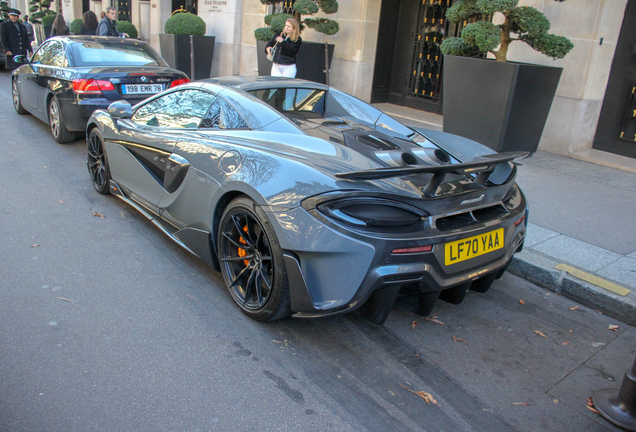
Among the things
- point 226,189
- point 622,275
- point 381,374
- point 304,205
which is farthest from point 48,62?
point 622,275

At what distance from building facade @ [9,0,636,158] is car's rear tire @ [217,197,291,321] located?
6.43 meters

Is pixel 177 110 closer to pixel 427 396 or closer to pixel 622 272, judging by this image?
pixel 427 396

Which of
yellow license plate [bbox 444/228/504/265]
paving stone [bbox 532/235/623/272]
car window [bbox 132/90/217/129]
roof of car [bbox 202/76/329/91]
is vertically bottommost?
paving stone [bbox 532/235/623/272]

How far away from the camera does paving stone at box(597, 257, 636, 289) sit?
3891 mm

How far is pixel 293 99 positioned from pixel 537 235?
99.2 inches

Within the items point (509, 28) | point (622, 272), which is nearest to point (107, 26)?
point (509, 28)

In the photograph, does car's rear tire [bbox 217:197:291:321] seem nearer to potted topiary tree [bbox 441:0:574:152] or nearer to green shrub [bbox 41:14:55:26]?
potted topiary tree [bbox 441:0:574:152]

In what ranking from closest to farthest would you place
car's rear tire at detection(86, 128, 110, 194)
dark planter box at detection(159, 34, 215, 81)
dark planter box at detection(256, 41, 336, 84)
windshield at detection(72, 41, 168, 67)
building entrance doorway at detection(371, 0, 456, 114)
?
1. car's rear tire at detection(86, 128, 110, 194)
2. windshield at detection(72, 41, 168, 67)
3. building entrance doorway at detection(371, 0, 456, 114)
4. dark planter box at detection(256, 41, 336, 84)
5. dark planter box at detection(159, 34, 215, 81)

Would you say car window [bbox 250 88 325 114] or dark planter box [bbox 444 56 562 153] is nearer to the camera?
car window [bbox 250 88 325 114]

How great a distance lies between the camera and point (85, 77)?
22.3 ft

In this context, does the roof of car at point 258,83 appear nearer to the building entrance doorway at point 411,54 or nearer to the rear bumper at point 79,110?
the rear bumper at point 79,110

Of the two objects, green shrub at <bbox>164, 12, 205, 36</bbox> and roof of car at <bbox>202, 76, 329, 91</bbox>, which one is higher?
green shrub at <bbox>164, 12, 205, 36</bbox>

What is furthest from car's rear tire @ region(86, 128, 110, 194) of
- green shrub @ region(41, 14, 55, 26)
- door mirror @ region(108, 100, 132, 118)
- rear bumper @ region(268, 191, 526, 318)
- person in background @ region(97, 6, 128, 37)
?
green shrub @ region(41, 14, 55, 26)

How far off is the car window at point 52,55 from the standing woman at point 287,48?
325cm
